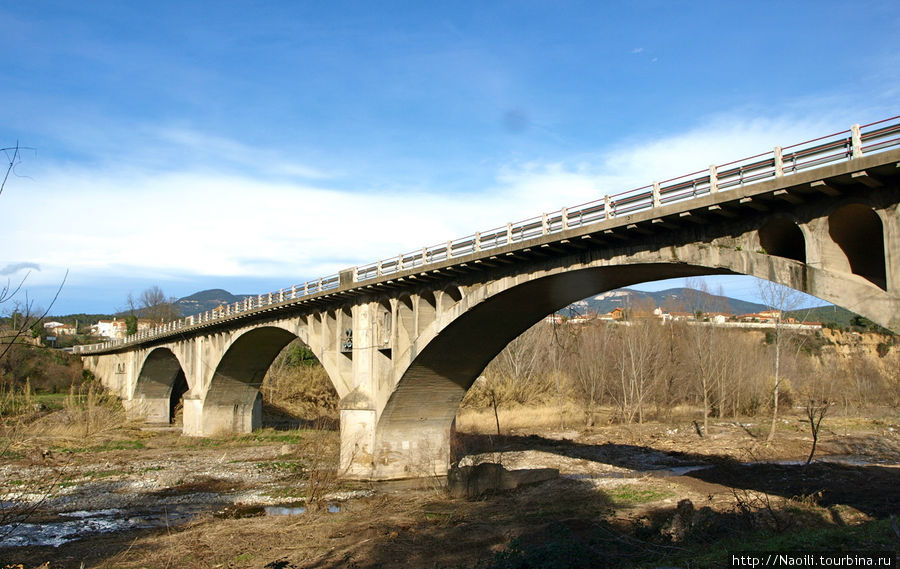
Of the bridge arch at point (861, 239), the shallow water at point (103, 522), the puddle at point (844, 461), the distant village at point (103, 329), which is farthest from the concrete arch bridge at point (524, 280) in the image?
the distant village at point (103, 329)

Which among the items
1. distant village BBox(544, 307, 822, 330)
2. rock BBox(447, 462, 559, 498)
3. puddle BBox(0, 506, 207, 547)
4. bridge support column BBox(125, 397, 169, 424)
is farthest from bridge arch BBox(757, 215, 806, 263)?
bridge support column BBox(125, 397, 169, 424)

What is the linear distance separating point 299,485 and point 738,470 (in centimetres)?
1891

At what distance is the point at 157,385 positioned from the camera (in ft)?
242

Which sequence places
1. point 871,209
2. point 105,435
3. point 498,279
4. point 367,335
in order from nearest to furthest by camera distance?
point 105,435 → point 871,209 → point 498,279 → point 367,335

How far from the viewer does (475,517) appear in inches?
827

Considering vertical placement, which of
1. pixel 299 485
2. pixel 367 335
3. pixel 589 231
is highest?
pixel 589 231

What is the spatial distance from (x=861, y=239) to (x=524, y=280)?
35.9 ft

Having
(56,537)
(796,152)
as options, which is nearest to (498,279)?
(796,152)

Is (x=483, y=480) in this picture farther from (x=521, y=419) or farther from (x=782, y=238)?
(x=521, y=419)

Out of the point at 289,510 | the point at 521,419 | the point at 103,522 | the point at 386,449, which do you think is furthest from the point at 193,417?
the point at 289,510

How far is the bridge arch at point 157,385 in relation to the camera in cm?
6869

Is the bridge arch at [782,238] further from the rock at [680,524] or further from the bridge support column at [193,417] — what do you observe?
the bridge support column at [193,417]

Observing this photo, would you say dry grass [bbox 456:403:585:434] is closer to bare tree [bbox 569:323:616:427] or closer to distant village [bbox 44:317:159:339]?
bare tree [bbox 569:323:616:427]

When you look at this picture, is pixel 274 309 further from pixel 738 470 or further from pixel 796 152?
pixel 796 152
